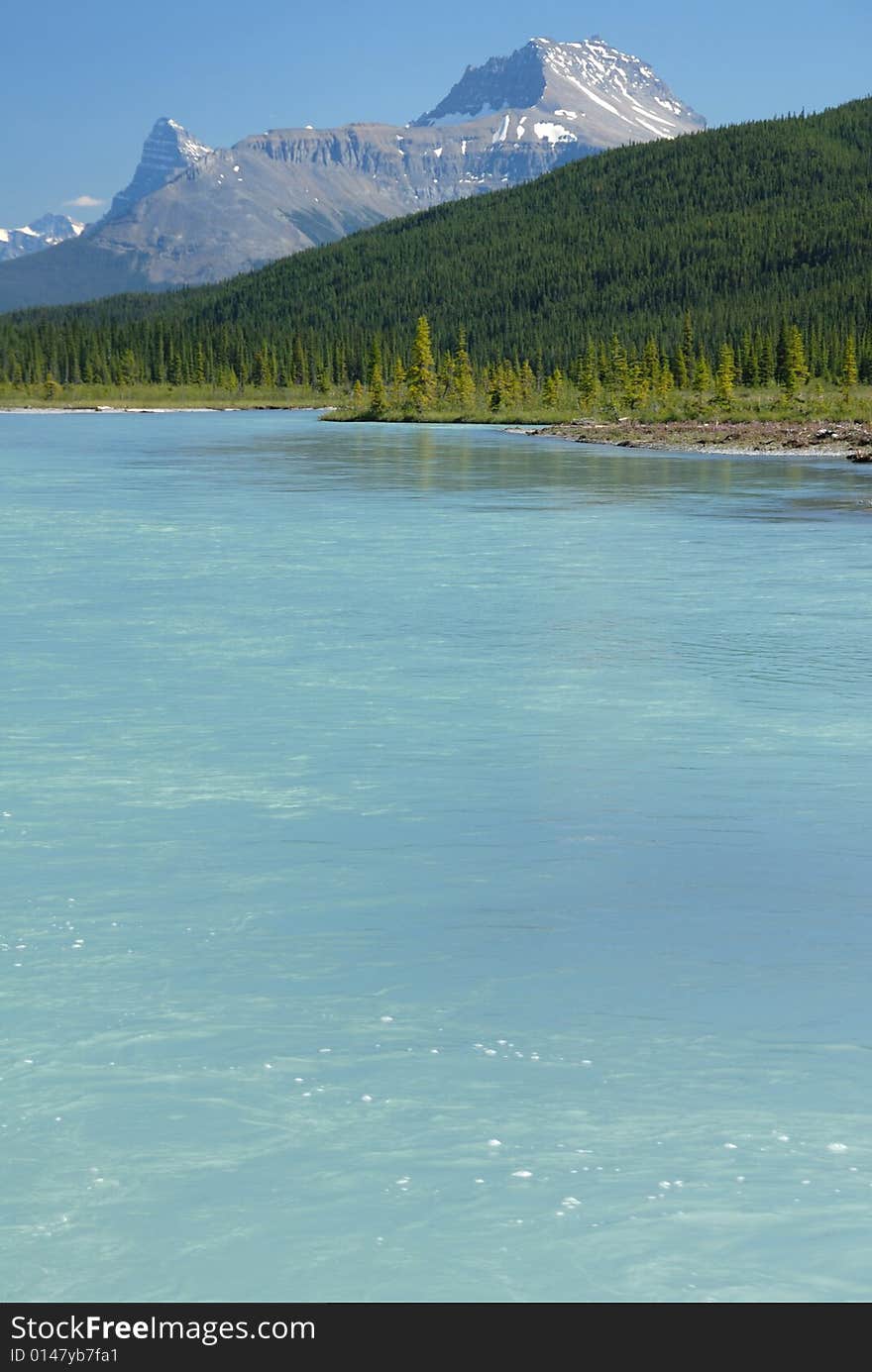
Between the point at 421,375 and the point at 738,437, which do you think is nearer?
the point at 738,437

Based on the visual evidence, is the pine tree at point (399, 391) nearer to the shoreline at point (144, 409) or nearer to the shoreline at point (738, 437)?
the shoreline at point (144, 409)

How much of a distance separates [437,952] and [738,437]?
7491 cm

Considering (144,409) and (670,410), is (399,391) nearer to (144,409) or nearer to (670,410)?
(144,409)

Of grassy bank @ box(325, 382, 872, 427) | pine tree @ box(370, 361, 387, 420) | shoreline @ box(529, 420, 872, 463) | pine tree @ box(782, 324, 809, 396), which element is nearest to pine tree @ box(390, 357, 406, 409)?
pine tree @ box(370, 361, 387, 420)

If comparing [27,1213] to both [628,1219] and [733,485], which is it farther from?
[733,485]

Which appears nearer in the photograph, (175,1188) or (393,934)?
(175,1188)

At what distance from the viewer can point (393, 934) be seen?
1138 cm

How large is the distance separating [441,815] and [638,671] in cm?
696

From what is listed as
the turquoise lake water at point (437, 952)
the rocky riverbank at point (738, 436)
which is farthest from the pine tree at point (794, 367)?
the turquoise lake water at point (437, 952)

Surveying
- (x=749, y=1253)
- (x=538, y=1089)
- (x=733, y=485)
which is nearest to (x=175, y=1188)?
(x=538, y=1089)

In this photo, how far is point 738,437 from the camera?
83.2 m

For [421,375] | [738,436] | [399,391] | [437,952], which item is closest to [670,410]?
[738,436]

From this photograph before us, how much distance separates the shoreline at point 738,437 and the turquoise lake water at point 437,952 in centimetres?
5060
